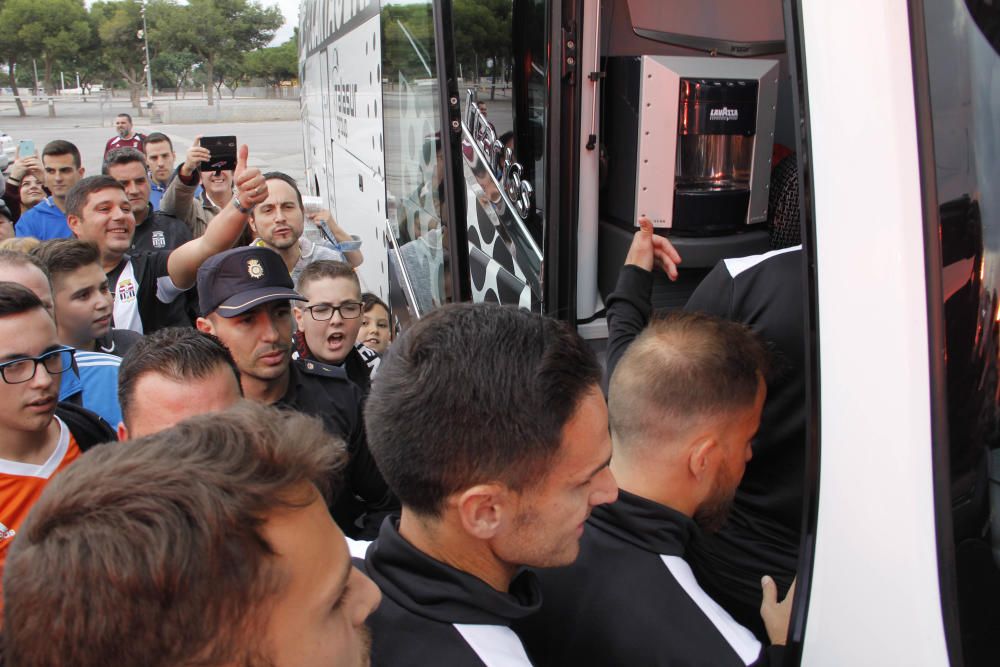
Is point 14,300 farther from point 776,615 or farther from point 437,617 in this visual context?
point 776,615

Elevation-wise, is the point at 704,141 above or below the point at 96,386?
above

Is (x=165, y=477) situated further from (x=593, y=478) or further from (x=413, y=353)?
(x=593, y=478)

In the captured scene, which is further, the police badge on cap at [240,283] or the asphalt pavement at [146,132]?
the asphalt pavement at [146,132]

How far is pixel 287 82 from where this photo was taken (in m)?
52.8

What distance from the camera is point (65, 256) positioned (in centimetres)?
281

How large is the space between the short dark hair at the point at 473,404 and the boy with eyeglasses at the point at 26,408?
1081mm

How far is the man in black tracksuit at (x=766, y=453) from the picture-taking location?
1.76 m

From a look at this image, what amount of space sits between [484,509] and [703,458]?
1.58ft

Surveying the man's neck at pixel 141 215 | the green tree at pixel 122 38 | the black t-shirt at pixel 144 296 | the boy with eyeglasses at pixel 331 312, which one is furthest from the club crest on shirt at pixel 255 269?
the green tree at pixel 122 38

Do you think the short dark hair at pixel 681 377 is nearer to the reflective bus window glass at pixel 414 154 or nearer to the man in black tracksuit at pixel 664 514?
the man in black tracksuit at pixel 664 514

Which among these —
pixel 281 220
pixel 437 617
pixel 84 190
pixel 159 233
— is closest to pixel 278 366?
pixel 437 617

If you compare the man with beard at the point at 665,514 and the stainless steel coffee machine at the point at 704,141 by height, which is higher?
the stainless steel coffee machine at the point at 704,141

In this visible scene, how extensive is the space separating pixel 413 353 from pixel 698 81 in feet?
5.50

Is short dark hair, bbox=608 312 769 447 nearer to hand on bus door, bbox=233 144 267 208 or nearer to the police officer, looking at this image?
the police officer
